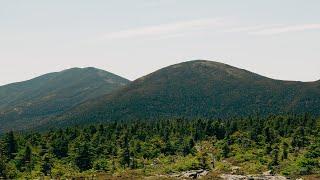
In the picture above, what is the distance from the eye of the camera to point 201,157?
338ft

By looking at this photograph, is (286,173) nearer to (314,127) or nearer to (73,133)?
(314,127)

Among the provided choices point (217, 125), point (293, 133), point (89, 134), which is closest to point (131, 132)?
point (89, 134)

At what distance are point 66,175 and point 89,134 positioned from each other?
39.7 m

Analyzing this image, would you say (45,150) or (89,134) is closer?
(45,150)

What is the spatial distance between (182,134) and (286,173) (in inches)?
2101

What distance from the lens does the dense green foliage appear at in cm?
9238

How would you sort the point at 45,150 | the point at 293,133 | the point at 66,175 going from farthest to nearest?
the point at 293,133, the point at 45,150, the point at 66,175

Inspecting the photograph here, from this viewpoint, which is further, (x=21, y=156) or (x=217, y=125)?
(x=217, y=125)

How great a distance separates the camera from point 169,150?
378 feet

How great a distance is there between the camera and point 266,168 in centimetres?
9000

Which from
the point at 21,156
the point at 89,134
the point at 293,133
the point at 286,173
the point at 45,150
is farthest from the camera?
the point at 89,134

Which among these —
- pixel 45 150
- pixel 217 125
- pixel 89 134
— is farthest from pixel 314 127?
pixel 45 150

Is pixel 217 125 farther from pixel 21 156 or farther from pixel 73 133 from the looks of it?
pixel 21 156

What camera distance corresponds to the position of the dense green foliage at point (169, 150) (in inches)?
3637
